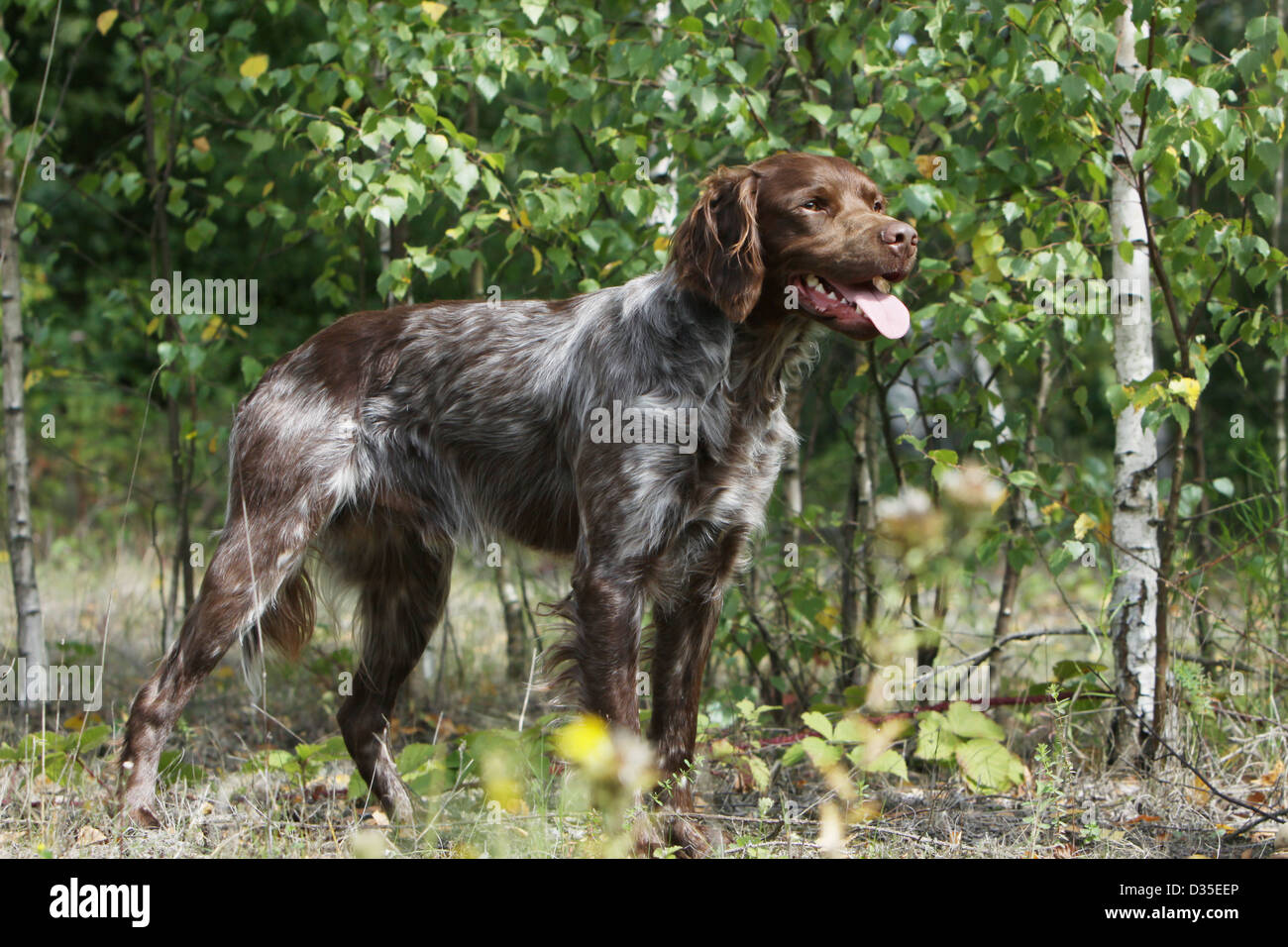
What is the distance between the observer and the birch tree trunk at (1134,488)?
164 inches

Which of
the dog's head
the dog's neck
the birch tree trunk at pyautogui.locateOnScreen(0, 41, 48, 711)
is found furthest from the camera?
the birch tree trunk at pyautogui.locateOnScreen(0, 41, 48, 711)

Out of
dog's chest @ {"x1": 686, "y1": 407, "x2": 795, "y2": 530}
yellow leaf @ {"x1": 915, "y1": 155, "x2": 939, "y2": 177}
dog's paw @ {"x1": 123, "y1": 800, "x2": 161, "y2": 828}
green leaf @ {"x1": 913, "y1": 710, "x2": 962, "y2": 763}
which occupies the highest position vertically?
yellow leaf @ {"x1": 915, "y1": 155, "x2": 939, "y2": 177}

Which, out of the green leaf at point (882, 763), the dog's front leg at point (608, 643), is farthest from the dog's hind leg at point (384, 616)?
the green leaf at point (882, 763)

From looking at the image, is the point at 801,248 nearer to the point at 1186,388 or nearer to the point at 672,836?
the point at 1186,388

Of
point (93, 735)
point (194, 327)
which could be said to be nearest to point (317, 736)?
point (93, 735)

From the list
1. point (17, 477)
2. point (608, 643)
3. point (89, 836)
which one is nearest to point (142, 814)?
point (89, 836)

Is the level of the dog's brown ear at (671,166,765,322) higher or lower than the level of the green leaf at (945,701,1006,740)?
higher

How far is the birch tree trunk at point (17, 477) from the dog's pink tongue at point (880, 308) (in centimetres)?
332

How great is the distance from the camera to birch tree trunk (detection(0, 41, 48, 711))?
16.0 ft

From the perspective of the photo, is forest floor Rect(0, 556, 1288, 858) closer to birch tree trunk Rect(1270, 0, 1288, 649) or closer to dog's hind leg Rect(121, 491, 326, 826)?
dog's hind leg Rect(121, 491, 326, 826)

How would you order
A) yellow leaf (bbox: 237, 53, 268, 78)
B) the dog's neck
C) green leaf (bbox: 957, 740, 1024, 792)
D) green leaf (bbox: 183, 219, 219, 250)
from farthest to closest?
green leaf (bbox: 183, 219, 219, 250) → yellow leaf (bbox: 237, 53, 268, 78) → green leaf (bbox: 957, 740, 1024, 792) → the dog's neck

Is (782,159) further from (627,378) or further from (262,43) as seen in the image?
(262,43)

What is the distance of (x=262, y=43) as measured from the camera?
652 cm

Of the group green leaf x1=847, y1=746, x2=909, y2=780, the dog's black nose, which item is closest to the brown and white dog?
the dog's black nose
